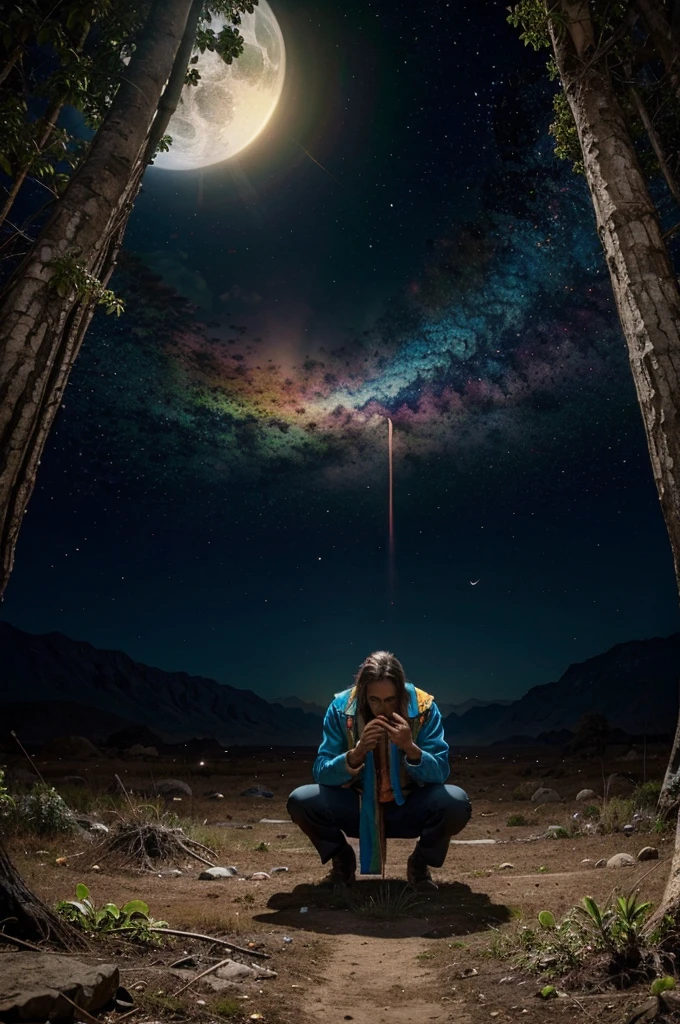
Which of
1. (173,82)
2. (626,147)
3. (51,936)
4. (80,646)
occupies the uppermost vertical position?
(80,646)

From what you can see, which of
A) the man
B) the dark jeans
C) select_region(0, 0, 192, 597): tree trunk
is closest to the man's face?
the man

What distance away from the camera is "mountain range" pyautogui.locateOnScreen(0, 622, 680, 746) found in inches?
2549

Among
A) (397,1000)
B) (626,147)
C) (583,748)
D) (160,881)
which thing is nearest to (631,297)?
(626,147)

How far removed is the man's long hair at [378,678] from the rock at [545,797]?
9.60 meters

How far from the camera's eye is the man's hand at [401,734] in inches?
187

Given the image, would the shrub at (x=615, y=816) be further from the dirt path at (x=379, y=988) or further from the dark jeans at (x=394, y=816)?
the dirt path at (x=379, y=988)

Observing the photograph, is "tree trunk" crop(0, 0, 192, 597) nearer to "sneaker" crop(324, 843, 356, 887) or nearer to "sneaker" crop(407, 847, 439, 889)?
"sneaker" crop(324, 843, 356, 887)

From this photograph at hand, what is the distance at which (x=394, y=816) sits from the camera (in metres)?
5.28

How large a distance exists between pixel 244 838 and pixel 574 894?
5.79 metres

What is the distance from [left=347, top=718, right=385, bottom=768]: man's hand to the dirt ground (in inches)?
39.3

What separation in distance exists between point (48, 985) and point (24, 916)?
0.69m

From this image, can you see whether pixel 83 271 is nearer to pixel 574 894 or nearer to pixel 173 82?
pixel 173 82

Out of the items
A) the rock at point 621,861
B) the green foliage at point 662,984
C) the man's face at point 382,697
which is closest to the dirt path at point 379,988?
the green foliage at point 662,984

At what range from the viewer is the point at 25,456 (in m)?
3.20
